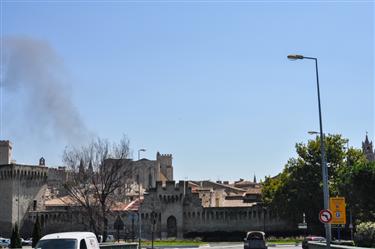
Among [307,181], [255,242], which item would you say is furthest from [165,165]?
[255,242]

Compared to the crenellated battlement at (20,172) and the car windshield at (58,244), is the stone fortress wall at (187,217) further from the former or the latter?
the car windshield at (58,244)

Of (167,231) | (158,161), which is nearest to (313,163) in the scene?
(167,231)

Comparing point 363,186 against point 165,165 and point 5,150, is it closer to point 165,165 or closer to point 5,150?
point 5,150

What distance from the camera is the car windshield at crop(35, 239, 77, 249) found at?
19.6 metres

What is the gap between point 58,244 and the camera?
776 inches

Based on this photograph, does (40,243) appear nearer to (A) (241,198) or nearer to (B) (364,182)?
(B) (364,182)

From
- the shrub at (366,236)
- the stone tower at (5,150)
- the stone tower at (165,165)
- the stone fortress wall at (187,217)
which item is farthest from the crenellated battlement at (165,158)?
the shrub at (366,236)

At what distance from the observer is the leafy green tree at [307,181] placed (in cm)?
8150

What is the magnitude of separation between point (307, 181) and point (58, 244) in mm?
65921

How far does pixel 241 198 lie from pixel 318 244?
235ft

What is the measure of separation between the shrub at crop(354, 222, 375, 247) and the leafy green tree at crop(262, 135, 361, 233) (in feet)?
161

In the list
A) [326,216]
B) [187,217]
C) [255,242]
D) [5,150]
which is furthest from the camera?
[5,150]

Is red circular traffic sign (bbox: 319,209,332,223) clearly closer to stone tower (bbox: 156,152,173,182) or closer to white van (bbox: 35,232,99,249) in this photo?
white van (bbox: 35,232,99,249)

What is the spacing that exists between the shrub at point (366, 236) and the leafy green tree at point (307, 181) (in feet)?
161
